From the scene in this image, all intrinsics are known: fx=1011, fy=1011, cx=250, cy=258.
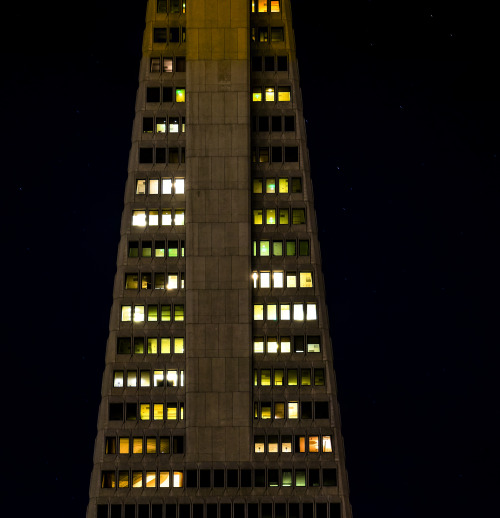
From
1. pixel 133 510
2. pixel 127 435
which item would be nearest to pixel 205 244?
pixel 127 435

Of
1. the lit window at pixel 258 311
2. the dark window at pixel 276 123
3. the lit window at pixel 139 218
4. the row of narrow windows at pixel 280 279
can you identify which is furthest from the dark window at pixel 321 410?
the dark window at pixel 276 123

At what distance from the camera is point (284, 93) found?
10938cm

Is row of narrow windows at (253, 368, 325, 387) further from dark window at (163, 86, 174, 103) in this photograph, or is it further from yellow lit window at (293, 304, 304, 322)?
dark window at (163, 86, 174, 103)

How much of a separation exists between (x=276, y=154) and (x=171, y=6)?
1993 cm

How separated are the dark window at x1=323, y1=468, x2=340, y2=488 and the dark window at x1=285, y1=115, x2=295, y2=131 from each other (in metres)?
36.0

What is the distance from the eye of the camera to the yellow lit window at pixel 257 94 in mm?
109250

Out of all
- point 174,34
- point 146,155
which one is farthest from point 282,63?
point 146,155

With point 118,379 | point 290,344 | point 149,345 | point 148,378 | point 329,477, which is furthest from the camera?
point 149,345

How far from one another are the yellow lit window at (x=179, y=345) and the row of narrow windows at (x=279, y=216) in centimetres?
1463

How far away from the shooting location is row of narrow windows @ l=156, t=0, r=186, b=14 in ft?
360

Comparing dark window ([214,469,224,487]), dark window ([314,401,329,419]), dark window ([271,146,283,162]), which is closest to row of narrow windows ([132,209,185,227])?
dark window ([271,146,283,162])

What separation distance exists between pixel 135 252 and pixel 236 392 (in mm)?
18198

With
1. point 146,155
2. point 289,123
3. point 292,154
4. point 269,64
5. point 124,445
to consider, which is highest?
point 269,64

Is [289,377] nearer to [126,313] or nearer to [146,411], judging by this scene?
[146,411]
